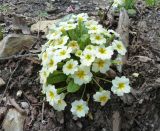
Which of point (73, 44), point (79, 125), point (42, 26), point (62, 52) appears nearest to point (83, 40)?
point (73, 44)

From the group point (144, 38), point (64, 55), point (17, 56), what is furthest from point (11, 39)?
point (144, 38)

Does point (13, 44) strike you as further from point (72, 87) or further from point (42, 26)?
point (72, 87)

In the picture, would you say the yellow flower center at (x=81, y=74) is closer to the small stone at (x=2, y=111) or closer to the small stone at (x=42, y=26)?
the small stone at (x=2, y=111)

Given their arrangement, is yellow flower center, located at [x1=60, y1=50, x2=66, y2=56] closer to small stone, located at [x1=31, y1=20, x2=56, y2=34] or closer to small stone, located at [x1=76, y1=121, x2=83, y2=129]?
small stone, located at [x1=76, y1=121, x2=83, y2=129]

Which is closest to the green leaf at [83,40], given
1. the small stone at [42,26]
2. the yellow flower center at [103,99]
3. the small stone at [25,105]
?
the yellow flower center at [103,99]

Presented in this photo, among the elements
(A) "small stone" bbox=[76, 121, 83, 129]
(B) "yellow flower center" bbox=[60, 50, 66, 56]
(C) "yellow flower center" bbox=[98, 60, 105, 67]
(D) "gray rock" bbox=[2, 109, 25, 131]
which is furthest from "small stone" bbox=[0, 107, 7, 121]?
(C) "yellow flower center" bbox=[98, 60, 105, 67]

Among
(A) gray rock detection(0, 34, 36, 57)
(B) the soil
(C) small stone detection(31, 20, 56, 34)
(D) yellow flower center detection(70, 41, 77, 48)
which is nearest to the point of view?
(D) yellow flower center detection(70, 41, 77, 48)
